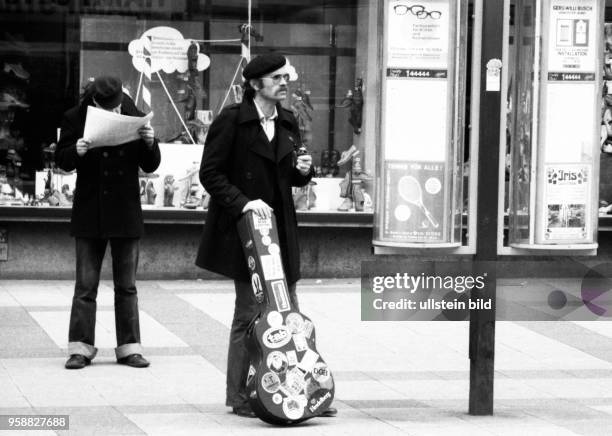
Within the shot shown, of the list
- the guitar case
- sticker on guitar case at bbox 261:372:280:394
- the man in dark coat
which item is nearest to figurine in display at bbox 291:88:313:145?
the man in dark coat

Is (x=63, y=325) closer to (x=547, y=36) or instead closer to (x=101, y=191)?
(x=101, y=191)

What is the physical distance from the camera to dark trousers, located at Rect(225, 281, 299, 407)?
7020mm

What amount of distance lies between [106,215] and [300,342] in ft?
6.82

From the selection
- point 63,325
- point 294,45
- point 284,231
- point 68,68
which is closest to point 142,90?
point 68,68

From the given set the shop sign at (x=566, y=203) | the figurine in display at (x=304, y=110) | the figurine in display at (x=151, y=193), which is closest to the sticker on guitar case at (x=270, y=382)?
the shop sign at (x=566, y=203)

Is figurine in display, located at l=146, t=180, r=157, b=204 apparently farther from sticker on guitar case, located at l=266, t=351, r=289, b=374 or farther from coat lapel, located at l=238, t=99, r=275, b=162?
sticker on guitar case, located at l=266, t=351, r=289, b=374

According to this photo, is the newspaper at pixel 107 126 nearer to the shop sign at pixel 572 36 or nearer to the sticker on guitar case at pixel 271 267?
the sticker on guitar case at pixel 271 267

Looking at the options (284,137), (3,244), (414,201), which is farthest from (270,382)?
(3,244)

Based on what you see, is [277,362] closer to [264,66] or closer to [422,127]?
[422,127]

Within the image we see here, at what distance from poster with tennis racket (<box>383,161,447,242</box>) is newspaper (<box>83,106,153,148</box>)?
71.4 inches

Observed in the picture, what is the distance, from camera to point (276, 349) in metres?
6.71

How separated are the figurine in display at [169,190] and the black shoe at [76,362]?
4.26 metres

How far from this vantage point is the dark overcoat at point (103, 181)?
329 inches

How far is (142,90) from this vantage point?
12578 millimetres
